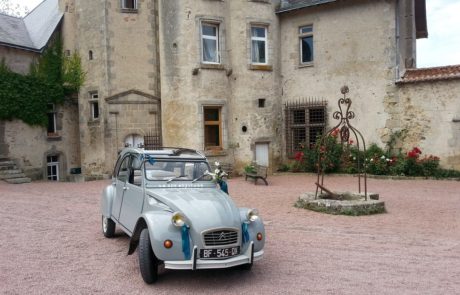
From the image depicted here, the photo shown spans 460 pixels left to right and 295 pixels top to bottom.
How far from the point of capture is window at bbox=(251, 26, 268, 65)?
18094mm

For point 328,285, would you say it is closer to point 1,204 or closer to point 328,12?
point 1,204

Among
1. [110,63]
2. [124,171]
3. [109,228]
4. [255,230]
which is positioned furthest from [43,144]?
[255,230]

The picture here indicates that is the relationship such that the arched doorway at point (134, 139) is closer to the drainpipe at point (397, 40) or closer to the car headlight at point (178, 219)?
the drainpipe at point (397, 40)

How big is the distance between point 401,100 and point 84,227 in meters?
12.5

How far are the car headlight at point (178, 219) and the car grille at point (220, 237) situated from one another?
0.30 meters

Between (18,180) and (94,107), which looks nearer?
(18,180)

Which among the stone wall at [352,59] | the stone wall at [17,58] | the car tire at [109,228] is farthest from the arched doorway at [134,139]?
the car tire at [109,228]

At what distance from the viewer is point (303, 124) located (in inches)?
718

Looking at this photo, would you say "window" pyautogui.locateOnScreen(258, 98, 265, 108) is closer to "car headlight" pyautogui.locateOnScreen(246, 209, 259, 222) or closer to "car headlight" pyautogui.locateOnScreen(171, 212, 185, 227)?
"car headlight" pyautogui.locateOnScreen(246, 209, 259, 222)

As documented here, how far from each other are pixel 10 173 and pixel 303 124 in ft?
38.5

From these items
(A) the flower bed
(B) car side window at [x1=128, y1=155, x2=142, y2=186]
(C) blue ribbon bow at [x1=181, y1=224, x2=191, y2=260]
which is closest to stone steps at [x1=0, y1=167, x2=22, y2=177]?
(A) the flower bed

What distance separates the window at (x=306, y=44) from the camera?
1828 cm

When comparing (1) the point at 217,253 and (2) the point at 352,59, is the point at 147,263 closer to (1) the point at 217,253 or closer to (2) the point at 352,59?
(1) the point at 217,253

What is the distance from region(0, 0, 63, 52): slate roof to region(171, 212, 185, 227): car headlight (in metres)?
15.9
